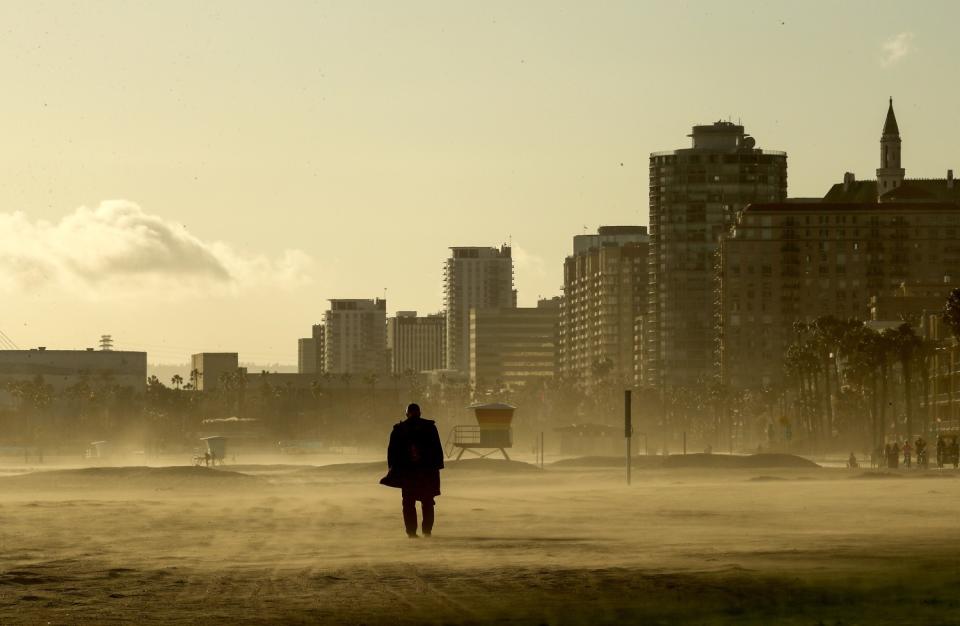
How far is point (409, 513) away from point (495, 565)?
526cm

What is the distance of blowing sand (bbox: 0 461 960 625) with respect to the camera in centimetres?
1983

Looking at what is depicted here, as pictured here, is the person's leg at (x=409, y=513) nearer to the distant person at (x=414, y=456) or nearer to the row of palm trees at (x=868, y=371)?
the distant person at (x=414, y=456)

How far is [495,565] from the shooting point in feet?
81.4

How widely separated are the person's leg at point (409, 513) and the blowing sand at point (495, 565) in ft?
0.75

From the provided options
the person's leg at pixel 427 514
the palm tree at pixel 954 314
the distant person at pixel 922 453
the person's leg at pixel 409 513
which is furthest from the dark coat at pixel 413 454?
the palm tree at pixel 954 314

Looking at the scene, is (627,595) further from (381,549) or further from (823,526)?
(823,526)

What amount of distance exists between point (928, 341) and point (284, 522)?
120463mm

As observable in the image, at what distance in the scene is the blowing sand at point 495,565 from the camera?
19.8 m

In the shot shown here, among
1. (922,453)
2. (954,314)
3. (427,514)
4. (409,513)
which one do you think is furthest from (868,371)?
(409,513)

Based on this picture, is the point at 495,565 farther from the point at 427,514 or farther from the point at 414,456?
the point at 427,514

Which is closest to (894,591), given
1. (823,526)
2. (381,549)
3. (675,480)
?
(381,549)

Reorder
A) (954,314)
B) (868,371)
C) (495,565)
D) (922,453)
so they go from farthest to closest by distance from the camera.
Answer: (868,371) → (954,314) → (922,453) → (495,565)

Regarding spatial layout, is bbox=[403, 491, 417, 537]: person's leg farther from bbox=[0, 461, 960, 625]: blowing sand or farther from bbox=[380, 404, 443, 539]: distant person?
bbox=[380, 404, 443, 539]: distant person

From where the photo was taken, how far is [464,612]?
1966 cm
